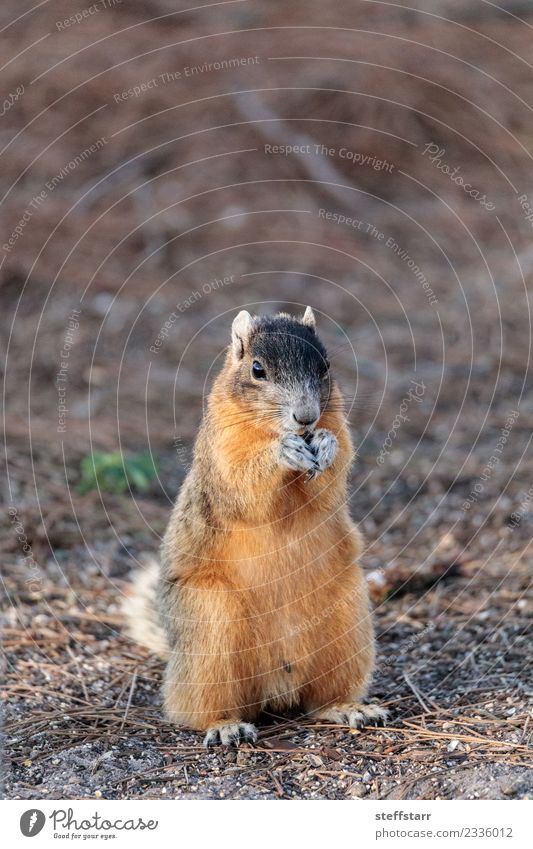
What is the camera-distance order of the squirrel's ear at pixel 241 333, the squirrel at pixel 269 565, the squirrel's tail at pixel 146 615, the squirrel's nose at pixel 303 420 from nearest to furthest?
the squirrel's nose at pixel 303 420, the squirrel at pixel 269 565, the squirrel's ear at pixel 241 333, the squirrel's tail at pixel 146 615

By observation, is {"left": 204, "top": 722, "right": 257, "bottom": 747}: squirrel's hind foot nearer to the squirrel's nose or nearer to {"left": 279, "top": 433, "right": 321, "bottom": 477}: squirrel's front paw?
{"left": 279, "top": 433, "right": 321, "bottom": 477}: squirrel's front paw

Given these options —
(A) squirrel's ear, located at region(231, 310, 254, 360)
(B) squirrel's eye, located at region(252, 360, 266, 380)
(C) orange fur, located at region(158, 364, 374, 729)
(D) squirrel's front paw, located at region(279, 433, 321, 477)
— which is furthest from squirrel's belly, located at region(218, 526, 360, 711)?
(A) squirrel's ear, located at region(231, 310, 254, 360)

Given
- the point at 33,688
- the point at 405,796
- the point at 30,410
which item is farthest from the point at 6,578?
the point at 405,796

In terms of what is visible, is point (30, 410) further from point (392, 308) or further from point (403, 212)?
point (403, 212)

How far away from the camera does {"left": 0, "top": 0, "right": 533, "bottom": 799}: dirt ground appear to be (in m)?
4.10

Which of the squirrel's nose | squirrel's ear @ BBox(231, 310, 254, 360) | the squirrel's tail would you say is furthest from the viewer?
the squirrel's tail

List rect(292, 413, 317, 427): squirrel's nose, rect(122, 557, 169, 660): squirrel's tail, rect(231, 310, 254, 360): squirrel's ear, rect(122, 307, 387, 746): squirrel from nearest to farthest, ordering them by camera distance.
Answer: rect(292, 413, 317, 427): squirrel's nose → rect(122, 307, 387, 746): squirrel → rect(231, 310, 254, 360): squirrel's ear → rect(122, 557, 169, 660): squirrel's tail

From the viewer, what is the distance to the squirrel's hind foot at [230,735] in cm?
400

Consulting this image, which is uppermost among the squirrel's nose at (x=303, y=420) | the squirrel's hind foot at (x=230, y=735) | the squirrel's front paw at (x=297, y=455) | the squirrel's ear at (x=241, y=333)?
the squirrel's ear at (x=241, y=333)

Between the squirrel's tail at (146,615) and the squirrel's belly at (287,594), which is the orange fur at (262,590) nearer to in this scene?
the squirrel's belly at (287,594)

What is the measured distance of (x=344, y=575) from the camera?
4.18 meters

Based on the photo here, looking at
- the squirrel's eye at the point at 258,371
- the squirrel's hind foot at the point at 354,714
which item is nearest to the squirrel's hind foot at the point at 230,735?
the squirrel's hind foot at the point at 354,714

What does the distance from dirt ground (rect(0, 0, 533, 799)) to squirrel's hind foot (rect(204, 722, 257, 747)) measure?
0.07 meters

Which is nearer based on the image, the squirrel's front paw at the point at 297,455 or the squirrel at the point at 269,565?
the squirrel's front paw at the point at 297,455
